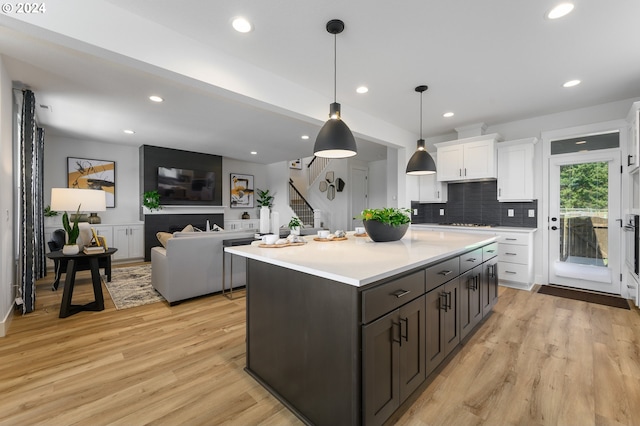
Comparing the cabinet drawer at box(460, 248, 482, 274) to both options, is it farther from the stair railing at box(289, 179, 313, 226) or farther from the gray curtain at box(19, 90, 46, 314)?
the stair railing at box(289, 179, 313, 226)

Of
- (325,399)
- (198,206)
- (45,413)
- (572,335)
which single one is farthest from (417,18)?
(198,206)

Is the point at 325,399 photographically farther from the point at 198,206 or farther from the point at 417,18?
the point at 198,206

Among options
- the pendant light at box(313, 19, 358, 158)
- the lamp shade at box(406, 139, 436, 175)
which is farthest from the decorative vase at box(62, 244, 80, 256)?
the lamp shade at box(406, 139, 436, 175)

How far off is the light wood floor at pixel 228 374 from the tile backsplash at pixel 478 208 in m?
1.77

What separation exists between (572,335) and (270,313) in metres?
2.84

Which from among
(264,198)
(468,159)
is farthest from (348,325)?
(264,198)

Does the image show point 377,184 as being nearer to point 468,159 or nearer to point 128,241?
point 468,159

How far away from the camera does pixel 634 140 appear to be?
125 inches

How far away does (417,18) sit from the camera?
2.12 metres

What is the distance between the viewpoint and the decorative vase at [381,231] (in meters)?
2.45

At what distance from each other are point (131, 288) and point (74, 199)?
1.60m

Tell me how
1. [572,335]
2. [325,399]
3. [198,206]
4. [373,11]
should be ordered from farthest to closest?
[198,206] < [572,335] < [373,11] < [325,399]

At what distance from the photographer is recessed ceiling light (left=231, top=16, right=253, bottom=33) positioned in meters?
2.15

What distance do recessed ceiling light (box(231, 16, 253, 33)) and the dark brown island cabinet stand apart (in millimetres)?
1820
